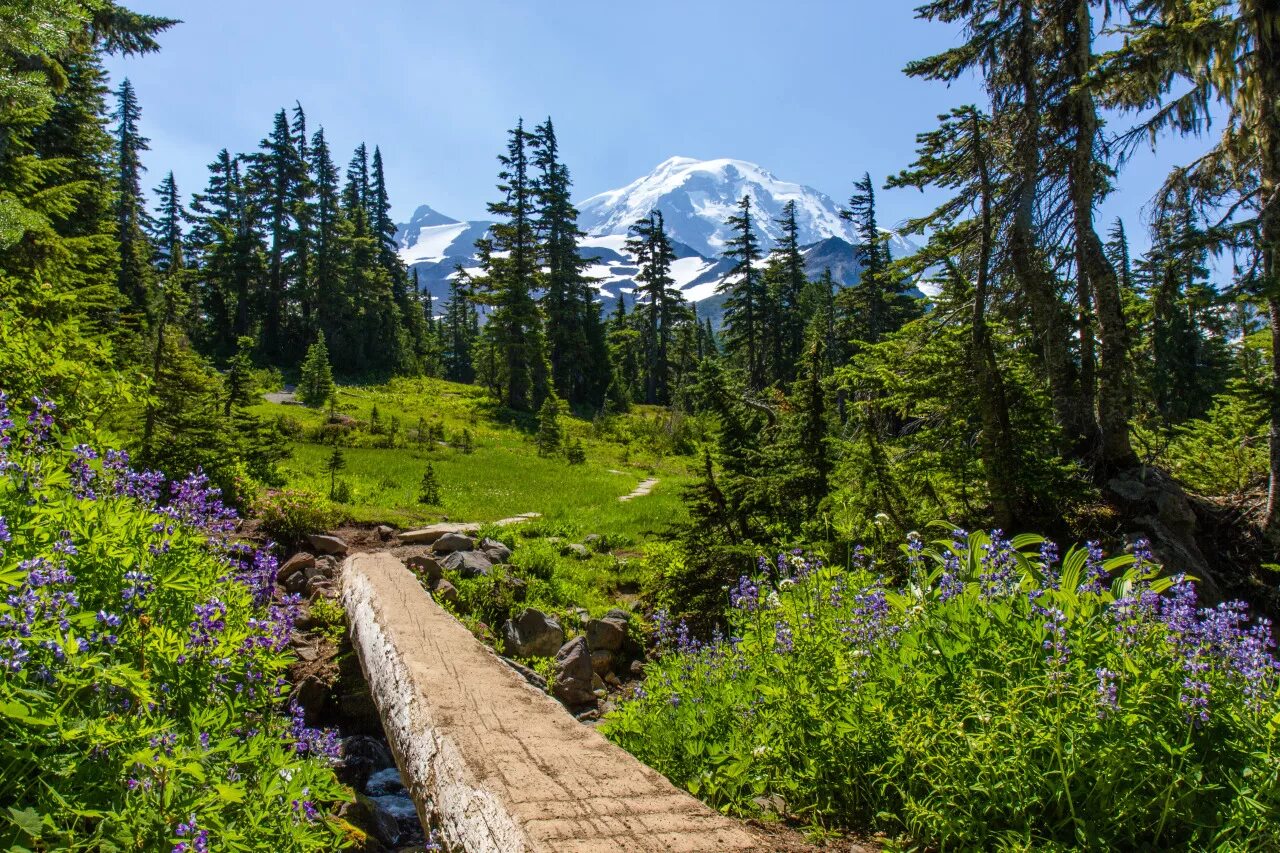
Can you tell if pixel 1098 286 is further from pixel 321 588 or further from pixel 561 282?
pixel 561 282

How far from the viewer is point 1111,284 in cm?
962

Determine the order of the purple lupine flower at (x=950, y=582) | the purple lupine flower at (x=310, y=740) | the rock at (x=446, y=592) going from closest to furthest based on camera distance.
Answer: the purple lupine flower at (x=950, y=582)
the purple lupine flower at (x=310, y=740)
the rock at (x=446, y=592)

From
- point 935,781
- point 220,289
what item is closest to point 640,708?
point 935,781

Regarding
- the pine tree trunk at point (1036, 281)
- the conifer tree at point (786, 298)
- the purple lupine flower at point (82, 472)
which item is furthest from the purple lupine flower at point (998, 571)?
the conifer tree at point (786, 298)

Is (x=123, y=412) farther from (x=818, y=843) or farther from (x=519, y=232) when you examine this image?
(x=519, y=232)

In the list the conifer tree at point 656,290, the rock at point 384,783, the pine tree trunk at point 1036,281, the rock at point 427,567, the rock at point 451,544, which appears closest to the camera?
the rock at point 384,783

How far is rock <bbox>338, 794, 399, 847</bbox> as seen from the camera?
A: 13.8 feet

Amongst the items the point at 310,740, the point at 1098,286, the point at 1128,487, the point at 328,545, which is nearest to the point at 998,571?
the point at 310,740

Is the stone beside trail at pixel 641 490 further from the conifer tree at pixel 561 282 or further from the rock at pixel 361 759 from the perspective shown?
the conifer tree at pixel 561 282

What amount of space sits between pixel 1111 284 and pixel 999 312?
5.13 ft

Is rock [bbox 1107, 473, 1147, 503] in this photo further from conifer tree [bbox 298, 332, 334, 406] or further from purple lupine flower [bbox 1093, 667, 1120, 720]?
conifer tree [bbox 298, 332, 334, 406]

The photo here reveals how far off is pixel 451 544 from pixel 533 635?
116 inches

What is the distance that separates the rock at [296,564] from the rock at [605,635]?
390 centimetres

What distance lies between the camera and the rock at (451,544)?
32.4 feet
